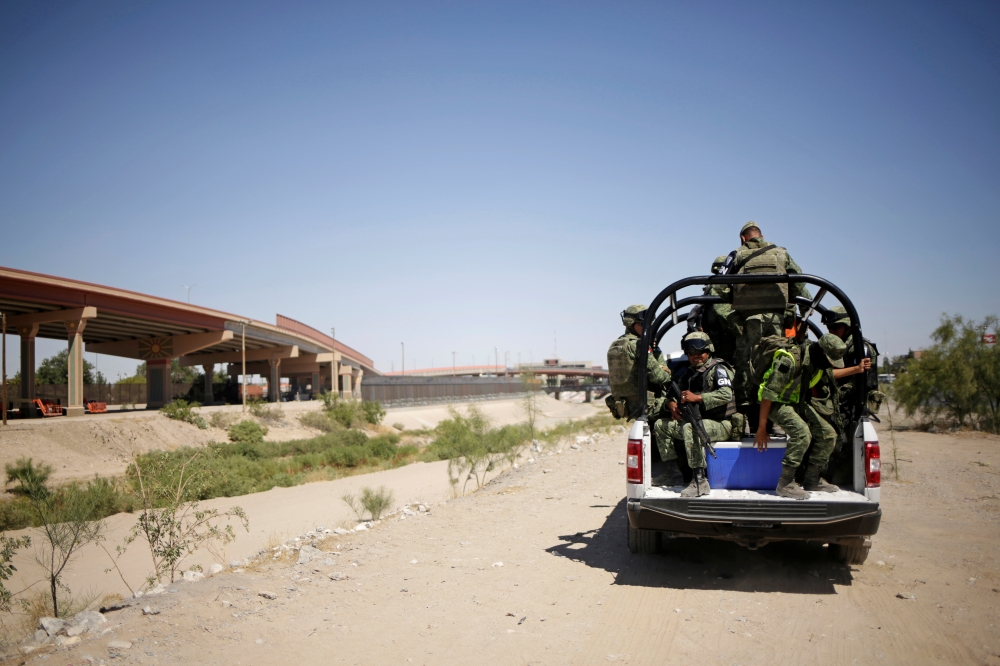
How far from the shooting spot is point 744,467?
6176 millimetres

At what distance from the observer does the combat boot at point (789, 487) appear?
5.74 meters

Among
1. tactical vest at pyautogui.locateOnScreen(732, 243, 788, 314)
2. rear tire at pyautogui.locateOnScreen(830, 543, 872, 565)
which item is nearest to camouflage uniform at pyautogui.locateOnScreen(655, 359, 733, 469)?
tactical vest at pyautogui.locateOnScreen(732, 243, 788, 314)

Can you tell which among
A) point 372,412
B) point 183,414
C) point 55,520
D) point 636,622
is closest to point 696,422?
point 636,622

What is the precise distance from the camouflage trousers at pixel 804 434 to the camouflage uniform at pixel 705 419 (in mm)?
489

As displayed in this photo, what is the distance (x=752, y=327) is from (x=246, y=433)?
3533cm

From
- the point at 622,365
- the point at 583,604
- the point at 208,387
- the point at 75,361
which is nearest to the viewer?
the point at 583,604

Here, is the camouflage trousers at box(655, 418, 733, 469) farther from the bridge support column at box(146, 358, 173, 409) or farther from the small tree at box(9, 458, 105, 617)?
the bridge support column at box(146, 358, 173, 409)

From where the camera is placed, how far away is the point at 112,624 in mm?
5344

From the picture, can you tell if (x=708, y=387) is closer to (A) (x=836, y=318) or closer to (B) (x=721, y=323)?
(B) (x=721, y=323)

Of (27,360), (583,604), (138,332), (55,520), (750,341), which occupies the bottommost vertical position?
(55,520)

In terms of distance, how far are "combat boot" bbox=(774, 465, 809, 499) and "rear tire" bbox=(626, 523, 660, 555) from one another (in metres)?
1.55

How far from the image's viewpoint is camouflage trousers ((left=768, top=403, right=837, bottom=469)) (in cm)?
580

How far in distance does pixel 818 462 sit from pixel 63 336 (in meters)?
46.2

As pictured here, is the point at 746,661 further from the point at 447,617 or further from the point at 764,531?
the point at 447,617
